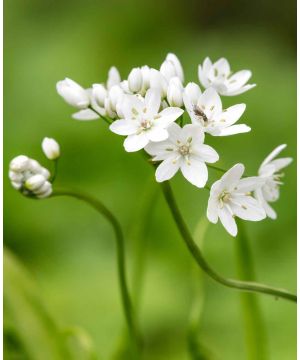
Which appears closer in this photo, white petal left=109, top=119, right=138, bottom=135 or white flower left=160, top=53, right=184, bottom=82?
white petal left=109, top=119, right=138, bottom=135

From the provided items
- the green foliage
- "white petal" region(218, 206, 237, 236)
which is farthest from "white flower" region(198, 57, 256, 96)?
the green foliage

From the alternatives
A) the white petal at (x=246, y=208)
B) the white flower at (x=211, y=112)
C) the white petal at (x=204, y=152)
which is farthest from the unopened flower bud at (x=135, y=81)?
the white petal at (x=246, y=208)

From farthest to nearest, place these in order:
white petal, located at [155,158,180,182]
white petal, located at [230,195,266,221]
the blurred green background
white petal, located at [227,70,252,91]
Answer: the blurred green background → white petal, located at [227,70,252,91] → white petal, located at [230,195,266,221] → white petal, located at [155,158,180,182]

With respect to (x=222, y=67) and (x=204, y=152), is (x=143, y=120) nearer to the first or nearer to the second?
(x=204, y=152)

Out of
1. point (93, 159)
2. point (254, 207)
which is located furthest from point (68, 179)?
point (254, 207)

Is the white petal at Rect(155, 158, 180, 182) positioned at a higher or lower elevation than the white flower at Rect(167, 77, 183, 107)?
lower

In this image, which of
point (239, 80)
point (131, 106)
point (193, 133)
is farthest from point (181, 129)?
point (239, 80)

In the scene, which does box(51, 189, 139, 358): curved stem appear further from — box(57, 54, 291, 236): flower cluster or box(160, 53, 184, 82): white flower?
box(160, 53, 184, 82): white flower
